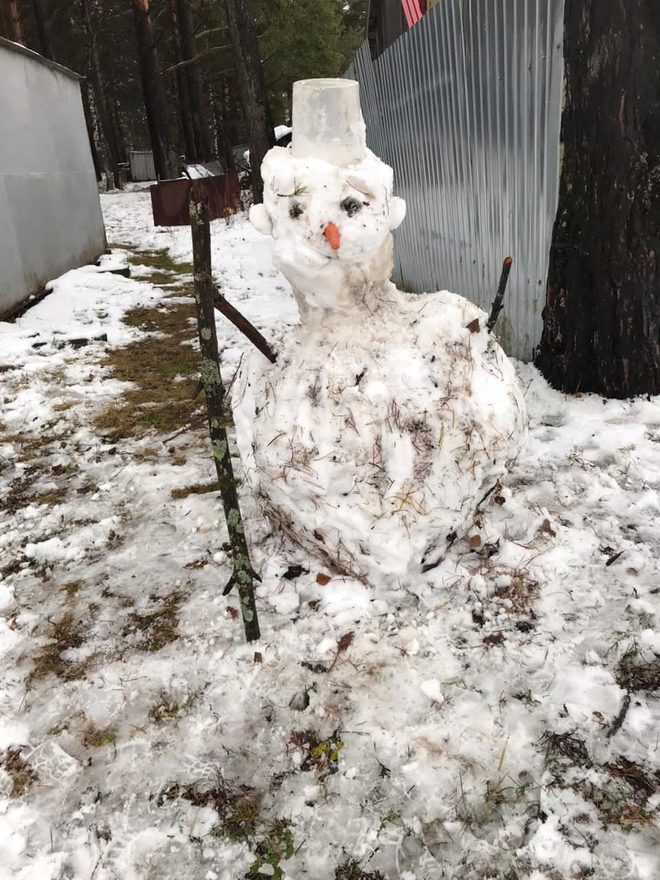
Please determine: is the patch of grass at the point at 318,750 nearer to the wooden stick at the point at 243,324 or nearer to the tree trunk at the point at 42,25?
the wooden stick at the point at 243,324

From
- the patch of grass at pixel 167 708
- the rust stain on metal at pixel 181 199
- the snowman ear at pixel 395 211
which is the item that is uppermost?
the rust stain on metal at pixel 181 199

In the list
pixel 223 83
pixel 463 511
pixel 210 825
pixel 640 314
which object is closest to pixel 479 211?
pixel 640 314

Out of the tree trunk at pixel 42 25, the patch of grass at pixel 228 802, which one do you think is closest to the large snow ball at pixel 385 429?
the patch of grass at pixel 228 802

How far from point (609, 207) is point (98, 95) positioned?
24.0 m

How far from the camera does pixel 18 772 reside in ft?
6.33

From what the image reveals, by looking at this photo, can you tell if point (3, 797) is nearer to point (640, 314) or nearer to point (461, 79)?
point (640, 314)

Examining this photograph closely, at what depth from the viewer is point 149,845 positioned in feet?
5.60

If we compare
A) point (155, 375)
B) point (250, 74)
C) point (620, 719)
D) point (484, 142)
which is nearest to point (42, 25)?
point (250, 74)

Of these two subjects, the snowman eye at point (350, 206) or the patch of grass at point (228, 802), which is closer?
the patch of grass at point (228, 802)

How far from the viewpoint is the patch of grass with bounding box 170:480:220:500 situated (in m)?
3.40

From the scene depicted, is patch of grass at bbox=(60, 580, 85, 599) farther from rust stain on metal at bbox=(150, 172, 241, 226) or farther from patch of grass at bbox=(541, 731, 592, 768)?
rust stain on metal at bbox=(150, 172, 241, 226)

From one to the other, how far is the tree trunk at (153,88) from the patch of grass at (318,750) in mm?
17800

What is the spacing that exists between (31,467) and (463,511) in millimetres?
2858

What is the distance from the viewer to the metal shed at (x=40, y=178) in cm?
706
